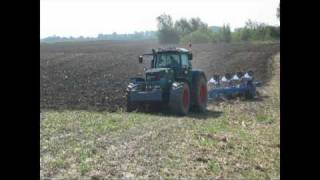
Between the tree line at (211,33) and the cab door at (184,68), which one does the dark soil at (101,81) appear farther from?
the tree line at (211,33)

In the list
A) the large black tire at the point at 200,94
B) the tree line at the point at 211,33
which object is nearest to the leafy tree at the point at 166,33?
the tree line at the point at 211,33

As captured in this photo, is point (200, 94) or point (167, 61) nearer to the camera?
point (167, 61)

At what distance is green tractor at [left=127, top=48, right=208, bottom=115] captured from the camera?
543 inches

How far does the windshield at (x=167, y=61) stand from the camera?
14.6 metres

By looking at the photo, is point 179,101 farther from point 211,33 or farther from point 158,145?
point 211,33

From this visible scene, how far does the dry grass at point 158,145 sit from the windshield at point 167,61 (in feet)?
5.20

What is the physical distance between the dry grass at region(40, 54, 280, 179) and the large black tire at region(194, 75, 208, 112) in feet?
3.84

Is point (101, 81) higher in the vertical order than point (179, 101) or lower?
higher

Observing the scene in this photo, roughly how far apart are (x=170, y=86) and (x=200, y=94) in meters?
1.45

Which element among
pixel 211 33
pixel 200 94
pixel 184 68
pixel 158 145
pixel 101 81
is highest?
pixel 211 33

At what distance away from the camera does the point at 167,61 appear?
1467cm

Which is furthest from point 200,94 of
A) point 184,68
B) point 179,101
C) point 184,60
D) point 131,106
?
point 131,106
